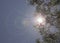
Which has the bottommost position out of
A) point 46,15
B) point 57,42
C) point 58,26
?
point 57,42

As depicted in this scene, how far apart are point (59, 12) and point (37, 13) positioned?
61 cm

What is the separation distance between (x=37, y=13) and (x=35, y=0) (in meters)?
0.37

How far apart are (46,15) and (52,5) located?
31 cm

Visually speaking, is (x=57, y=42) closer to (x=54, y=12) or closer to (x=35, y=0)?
(x=54, y=12)

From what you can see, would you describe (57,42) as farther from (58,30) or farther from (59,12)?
(59,12)

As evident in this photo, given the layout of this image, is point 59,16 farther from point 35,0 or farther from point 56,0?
point 35,0

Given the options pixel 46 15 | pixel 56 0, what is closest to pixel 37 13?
pixel 46 15

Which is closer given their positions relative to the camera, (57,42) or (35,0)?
(57,42)

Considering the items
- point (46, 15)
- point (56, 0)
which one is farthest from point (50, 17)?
point (56, 0)

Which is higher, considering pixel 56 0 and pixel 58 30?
pixel 56 0

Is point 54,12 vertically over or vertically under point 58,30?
over

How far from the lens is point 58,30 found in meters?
5.63

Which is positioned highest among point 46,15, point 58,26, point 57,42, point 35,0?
point 35,0

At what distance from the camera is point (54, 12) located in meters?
5.74
